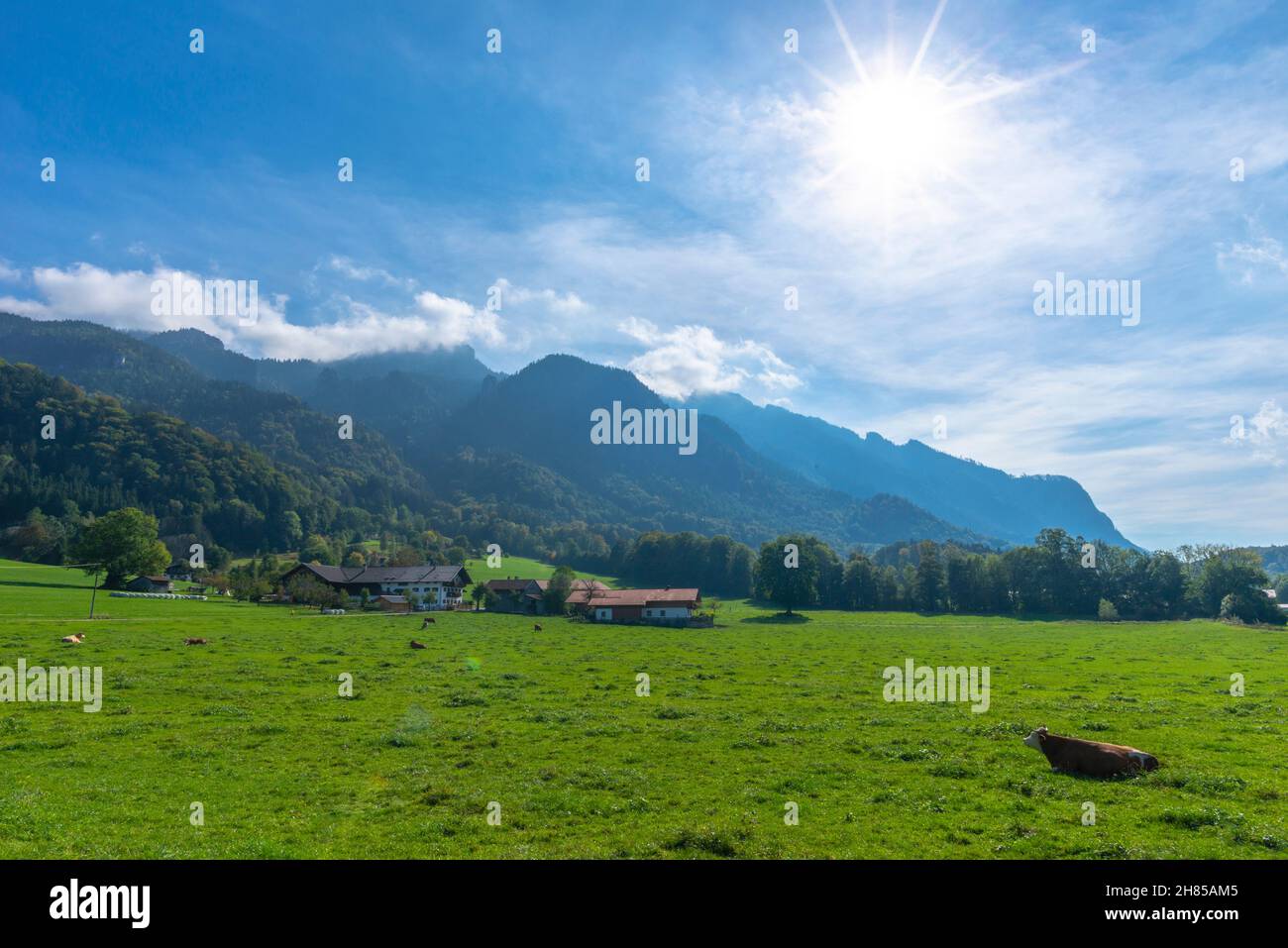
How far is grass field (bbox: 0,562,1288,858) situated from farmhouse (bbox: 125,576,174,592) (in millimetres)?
86961

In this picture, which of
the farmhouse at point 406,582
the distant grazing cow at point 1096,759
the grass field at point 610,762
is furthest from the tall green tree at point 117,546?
the distant grazing cow at point 1096,759

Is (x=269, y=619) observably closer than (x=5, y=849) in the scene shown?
No

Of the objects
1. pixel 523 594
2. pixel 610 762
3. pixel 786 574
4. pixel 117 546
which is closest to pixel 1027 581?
pixel 786 574

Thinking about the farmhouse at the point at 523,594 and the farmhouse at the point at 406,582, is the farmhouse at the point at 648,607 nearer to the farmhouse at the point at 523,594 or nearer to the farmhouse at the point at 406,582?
the farmhouse at the point at 523,594

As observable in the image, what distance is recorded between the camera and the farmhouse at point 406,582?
123562 millimetres

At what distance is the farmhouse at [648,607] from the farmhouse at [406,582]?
125 feet

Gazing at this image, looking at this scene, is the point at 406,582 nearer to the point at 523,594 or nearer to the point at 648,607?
the point at 523,594

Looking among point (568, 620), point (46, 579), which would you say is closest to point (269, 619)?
point (568, 620)

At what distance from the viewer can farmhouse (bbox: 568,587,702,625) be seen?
96.8 metres
